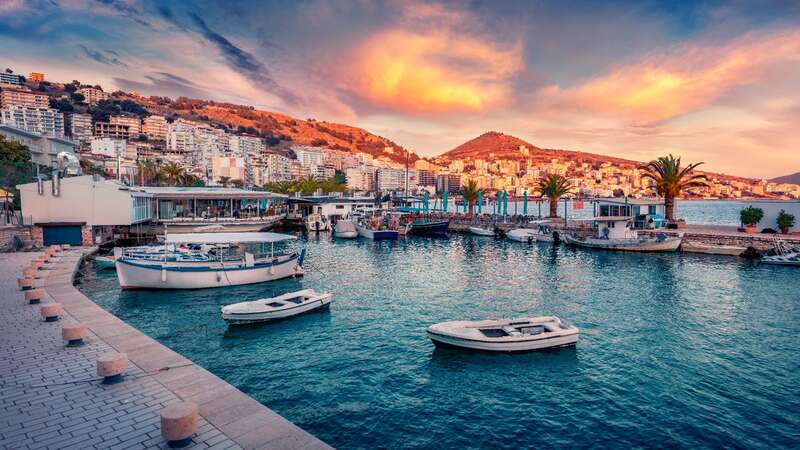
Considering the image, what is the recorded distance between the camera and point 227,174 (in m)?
182

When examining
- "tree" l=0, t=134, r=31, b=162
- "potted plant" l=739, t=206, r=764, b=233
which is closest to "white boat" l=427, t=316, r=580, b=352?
"potted plant" l=739, t=206, r=764, b=233

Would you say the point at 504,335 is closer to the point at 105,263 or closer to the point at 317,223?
the point at 105,263

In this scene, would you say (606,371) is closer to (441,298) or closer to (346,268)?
(441,298)

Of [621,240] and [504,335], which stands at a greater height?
[621,240]

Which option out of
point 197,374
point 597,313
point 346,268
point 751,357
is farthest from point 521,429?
point 346,268

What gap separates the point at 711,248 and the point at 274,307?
2035 inches

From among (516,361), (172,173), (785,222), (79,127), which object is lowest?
(516,361)

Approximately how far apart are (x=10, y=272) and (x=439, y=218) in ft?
226

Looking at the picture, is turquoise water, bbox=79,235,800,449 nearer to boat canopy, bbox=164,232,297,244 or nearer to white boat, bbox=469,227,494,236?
boat canopy, bbox=164,232,297,244

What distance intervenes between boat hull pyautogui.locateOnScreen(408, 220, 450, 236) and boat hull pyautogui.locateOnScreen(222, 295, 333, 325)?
4976 centimetres

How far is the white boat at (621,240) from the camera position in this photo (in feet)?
166

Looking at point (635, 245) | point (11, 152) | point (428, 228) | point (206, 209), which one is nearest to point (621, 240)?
point (635, 245)

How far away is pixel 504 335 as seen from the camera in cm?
1972

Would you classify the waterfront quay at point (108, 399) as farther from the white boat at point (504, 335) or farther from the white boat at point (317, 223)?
the white boat at point (317, 223)
